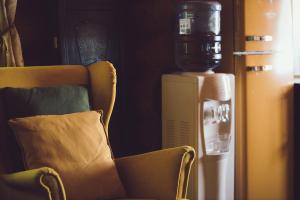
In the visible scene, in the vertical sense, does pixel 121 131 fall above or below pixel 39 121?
below

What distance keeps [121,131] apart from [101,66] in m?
1.06

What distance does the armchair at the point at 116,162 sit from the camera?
6.39 feet

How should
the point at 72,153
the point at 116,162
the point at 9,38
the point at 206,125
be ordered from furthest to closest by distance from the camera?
the point at 206,125, the point at 9,38, the point at 116,162, the point at 72,153

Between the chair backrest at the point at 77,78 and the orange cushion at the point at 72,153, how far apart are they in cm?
25

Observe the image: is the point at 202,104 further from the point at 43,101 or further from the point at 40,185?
the point at 40,185

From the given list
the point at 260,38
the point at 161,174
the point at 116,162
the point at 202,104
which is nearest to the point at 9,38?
the point at 116,162

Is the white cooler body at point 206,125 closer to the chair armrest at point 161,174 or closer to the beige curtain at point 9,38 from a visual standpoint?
the chair armrest at point 161,174

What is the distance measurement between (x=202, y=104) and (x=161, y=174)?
2.82 ft

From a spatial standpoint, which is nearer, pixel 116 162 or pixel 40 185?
pixel 40 185

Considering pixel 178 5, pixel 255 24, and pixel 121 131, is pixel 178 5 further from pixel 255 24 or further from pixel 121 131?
pixel 121 131

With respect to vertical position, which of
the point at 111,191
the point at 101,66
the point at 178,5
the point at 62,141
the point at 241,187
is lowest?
the point at 241,187

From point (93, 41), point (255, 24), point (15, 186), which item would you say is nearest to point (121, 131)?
point (93, 41)

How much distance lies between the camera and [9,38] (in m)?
2.98

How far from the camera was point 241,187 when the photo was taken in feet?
11.1
